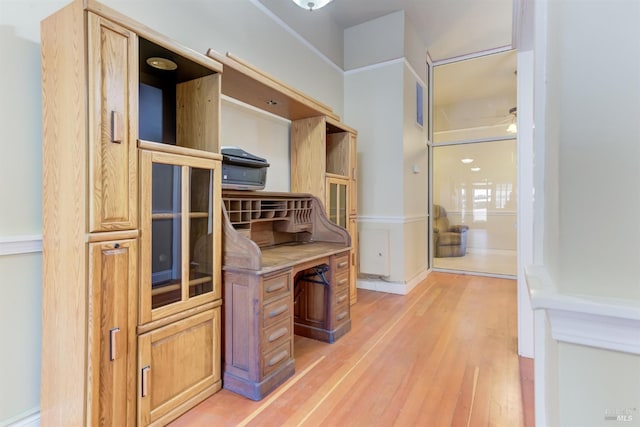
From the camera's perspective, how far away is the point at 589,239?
613 millimetres

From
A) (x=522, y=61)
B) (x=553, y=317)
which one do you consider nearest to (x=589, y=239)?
(x=553, y=317)

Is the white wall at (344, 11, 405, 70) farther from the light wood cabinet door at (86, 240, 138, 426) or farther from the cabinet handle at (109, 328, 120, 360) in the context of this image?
the cabinet handle at (109, 328, 120, 360)

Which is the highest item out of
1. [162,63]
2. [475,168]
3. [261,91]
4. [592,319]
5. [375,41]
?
[375,41]

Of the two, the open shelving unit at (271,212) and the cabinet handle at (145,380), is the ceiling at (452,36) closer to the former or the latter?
the open shelving unit at (271,212)

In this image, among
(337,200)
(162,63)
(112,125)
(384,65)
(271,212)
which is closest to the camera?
(112,125)

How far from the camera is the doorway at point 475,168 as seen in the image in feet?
16.7

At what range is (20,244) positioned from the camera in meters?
1.48

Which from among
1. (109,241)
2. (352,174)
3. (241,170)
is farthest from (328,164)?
(109,241)

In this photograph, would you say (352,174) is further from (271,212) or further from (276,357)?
(276,357)

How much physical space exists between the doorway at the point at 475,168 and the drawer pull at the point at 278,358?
388 centimetres

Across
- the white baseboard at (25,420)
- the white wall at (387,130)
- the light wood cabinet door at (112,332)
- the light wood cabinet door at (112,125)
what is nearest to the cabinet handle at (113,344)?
the light wood cabinet door at (112,332)

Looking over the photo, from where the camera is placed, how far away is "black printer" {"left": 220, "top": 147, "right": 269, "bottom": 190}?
2.06 meters

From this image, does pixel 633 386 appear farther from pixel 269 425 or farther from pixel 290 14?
pixel 290 14

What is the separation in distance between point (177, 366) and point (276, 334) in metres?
0.58
